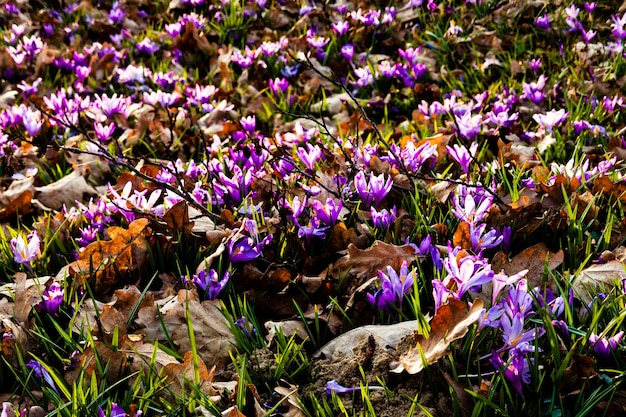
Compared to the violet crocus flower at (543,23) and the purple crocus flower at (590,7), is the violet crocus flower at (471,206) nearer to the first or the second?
the violet crocus flower at (543,23)

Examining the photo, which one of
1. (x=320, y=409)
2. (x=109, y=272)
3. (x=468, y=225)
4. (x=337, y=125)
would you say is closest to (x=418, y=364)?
(x=320, y=409)

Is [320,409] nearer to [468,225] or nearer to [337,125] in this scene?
[468,225]

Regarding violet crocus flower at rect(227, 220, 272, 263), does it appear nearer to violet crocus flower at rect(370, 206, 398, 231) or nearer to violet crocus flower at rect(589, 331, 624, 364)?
violet crocus flower at rect(370, 206, 398, 231)

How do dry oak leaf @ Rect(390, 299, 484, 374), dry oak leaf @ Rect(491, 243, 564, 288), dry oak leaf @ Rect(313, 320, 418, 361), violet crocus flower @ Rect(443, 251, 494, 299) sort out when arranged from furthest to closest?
dry oak leaf @ Rect(491, 243, 564, 288) → dry oak leaf @ Rect(313, 320, 418, 361) → violet crocus flower @ Rect(443, 251, 494, 299) → dry oak leaf @ Rect(390, 299, 484, 374)

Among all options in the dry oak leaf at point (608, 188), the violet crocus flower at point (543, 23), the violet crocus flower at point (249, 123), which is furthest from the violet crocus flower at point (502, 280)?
the violet crocus flower at point (543, 23)

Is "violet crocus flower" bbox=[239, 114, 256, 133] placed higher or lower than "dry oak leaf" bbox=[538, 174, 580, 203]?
lower

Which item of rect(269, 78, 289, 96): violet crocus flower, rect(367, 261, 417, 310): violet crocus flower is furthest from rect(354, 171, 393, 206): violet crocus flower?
rect(269, 78, 289, 96): violet crocus flower
